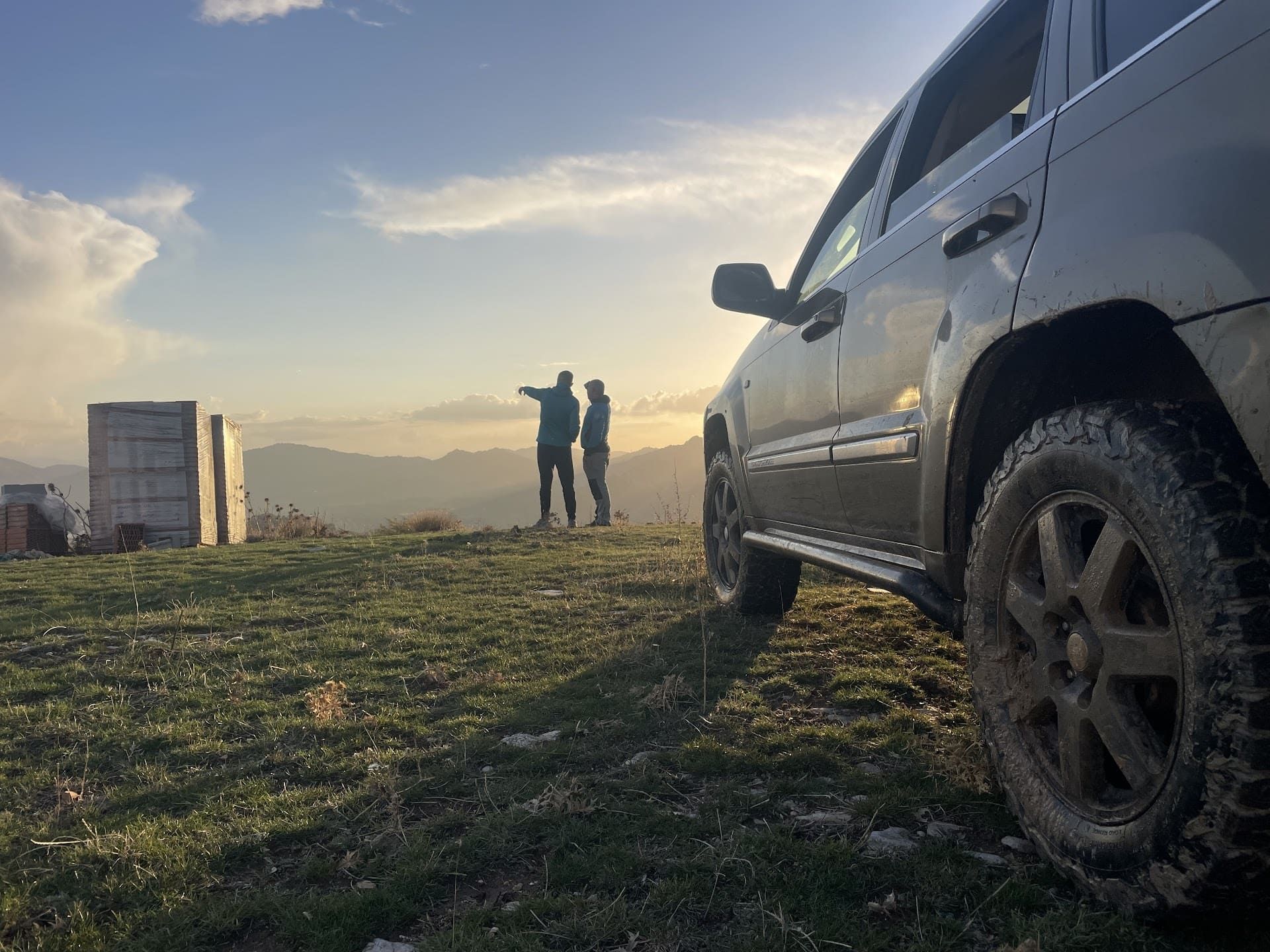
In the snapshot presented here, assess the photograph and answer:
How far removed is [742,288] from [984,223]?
1.85 metres

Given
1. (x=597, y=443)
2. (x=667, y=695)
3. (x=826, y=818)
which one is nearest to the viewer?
(x=826, y=818)

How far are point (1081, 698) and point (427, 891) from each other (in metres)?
1.46

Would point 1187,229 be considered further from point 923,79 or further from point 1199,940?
point 923,79

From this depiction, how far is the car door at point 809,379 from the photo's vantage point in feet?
9.77

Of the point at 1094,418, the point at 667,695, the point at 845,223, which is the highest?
the point at 845,223

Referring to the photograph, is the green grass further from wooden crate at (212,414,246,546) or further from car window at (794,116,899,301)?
wooden crate at (212,414,246,546)

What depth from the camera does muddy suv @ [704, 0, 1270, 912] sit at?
4.13ft

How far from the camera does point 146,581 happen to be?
7.03 meters

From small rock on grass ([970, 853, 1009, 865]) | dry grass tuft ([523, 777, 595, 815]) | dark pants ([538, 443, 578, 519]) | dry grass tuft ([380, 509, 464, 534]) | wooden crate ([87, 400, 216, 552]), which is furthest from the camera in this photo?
dry grass tuft ([380, 509, 464, 534])

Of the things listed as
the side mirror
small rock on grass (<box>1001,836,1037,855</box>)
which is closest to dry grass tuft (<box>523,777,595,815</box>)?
small rock on grass (<box>1001,836,1037,855</box>)

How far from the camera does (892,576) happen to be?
249cm

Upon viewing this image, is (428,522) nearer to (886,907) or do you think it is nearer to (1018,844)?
(1018,844)

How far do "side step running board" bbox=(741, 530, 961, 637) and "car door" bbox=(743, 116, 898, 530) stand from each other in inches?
4.8

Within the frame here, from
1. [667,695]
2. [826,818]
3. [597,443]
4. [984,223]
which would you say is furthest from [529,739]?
[597,443]
